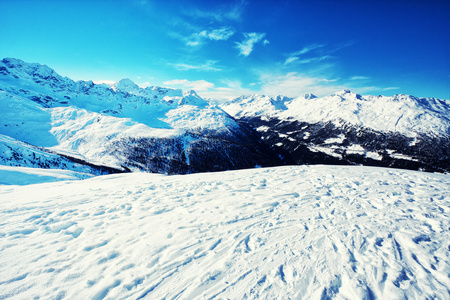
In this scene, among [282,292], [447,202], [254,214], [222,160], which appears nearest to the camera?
[282,292]

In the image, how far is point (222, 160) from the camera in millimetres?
166000

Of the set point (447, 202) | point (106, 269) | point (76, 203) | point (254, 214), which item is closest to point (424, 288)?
point (254, 214)

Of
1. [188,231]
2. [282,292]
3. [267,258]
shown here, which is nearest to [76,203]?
[188,231]

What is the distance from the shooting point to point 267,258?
537 cm

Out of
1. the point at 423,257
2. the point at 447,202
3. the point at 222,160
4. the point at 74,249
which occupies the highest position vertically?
the point at 447,202

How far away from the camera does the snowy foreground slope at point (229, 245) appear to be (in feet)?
14.6

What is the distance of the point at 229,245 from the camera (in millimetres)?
5906

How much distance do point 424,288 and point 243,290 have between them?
460cm

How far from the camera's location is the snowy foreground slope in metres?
4.45

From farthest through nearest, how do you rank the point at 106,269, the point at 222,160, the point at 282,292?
the point at 222,160 < the point at 106,269 < the point at 282,292

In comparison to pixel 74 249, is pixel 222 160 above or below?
below

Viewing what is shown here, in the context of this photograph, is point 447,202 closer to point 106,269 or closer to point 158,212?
point 158,212

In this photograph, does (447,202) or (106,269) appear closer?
(106,269)

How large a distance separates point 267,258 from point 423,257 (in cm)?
484
